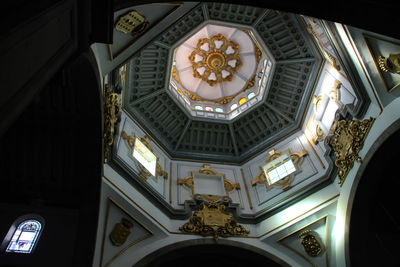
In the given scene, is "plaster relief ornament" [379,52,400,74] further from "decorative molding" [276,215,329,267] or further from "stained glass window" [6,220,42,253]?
"stained glass window" [6,220,42,253]

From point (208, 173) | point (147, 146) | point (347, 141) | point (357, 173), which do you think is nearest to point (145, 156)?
point (147, 146)

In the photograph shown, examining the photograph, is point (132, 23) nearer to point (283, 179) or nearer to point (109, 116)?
point (109, 116)

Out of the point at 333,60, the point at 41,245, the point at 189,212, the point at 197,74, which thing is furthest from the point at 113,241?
the point at 197,74

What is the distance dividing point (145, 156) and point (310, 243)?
7197 millimetres

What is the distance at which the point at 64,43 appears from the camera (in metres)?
3.87

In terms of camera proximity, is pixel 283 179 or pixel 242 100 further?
pixel 242 100

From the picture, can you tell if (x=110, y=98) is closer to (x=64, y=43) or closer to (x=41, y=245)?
(x=41, y=245)

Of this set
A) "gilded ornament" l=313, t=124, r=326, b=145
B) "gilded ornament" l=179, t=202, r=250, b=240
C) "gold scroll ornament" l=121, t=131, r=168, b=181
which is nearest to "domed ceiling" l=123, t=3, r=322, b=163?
"gold scroll ornament" l=121, t=131, r=168, b=181

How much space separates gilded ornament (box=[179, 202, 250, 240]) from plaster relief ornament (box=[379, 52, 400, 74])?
7257 millimetres

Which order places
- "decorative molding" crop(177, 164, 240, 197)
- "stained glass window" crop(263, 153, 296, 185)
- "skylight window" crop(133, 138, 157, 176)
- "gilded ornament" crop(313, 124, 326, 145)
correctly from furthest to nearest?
"decorative molding" crop(177, 164, 240, 197)
"stained glass window" crop(263, 153, 296, 185)
"gilded ornament" crop(313, 124, 326, 145)
"skylight window" crop(133, 138, 157, 176)

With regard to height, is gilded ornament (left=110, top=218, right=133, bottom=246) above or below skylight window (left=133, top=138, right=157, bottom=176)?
below

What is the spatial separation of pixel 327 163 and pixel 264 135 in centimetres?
405

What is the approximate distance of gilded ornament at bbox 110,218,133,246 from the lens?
995cm

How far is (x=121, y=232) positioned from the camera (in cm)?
1011
